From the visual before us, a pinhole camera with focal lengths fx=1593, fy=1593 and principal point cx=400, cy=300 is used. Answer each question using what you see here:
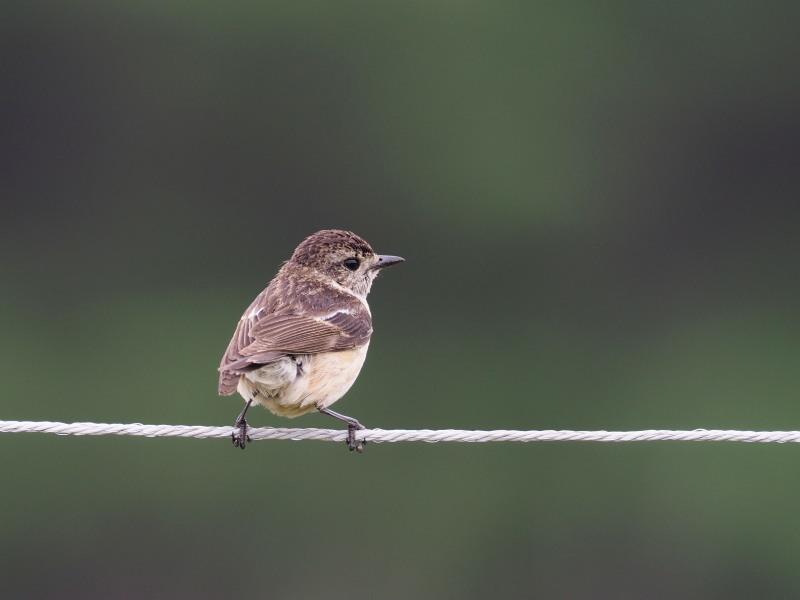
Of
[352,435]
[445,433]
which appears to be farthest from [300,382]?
[445,433]

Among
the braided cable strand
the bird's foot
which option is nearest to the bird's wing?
the bird's foot

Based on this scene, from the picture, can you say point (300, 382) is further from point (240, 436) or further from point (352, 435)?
point (352, 435)

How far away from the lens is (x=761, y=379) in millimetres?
22328

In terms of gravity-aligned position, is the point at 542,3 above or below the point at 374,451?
above

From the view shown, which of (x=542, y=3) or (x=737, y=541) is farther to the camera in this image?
(x=542, y=3)

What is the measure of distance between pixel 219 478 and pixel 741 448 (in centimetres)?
704

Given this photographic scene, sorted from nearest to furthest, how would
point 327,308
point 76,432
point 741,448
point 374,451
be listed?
point 76,432, point 327,308, point 374,451, point 741,448


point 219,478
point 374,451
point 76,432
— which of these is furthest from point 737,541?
point 76,432

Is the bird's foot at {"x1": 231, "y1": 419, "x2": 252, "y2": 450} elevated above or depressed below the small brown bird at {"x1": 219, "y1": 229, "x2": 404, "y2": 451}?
below

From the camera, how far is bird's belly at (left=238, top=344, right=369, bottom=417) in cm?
709

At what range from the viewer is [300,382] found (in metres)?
7.20

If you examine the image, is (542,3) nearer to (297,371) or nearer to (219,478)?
(219,478)

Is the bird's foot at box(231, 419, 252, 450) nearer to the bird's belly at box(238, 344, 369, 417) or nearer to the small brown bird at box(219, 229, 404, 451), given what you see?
the small brown bird at box(219, 229, 404, 451)

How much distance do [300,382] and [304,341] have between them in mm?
215
